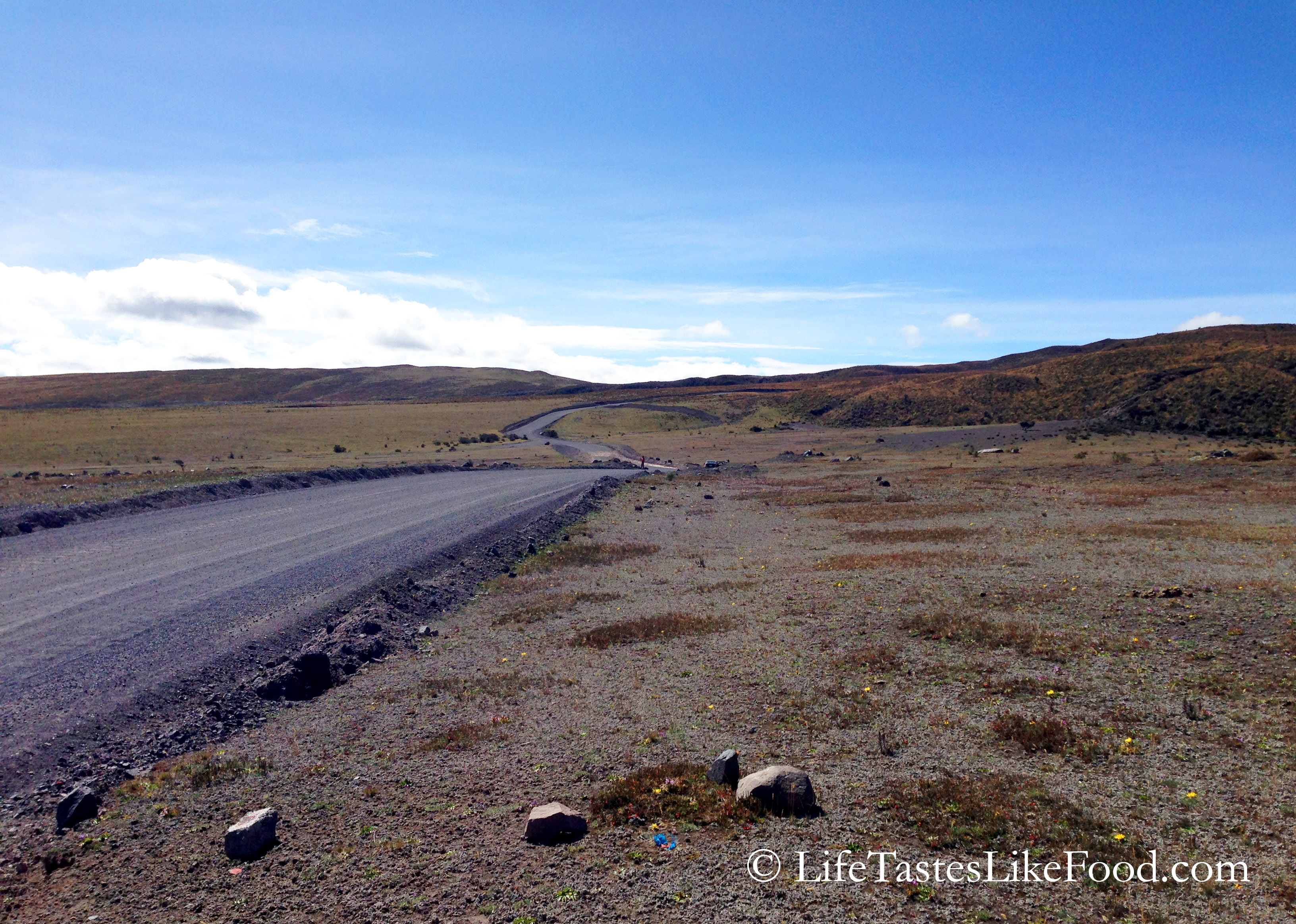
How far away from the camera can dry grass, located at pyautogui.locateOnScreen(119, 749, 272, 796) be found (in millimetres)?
7492

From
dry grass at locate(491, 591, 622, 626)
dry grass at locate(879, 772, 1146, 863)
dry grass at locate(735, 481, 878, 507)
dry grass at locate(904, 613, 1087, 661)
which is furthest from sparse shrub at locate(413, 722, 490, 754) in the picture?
dry grass at locate(735, 481, 878, 507)

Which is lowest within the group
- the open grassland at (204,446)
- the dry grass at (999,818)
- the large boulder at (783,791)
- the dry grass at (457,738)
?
the dry grass at (457,738)

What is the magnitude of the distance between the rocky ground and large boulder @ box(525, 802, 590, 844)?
13 cm

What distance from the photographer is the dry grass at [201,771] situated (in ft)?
24.6

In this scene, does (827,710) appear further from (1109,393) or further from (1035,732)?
(1109,393)

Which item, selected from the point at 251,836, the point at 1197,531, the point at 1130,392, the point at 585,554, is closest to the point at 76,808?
the point at 251,836

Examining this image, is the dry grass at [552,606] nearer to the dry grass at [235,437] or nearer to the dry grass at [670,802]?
the dry grass at [670,802]

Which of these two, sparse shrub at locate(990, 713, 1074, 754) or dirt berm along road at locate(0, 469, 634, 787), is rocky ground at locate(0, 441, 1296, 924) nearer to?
sparse shrub at locate(990, 713, 1074, 754)

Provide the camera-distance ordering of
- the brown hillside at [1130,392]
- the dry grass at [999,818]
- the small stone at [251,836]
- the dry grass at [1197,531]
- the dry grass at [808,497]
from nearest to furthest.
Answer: the dry grass at [999,818] → the small stone at [251,836] → the dry grass at [1197,531] → the dry grass at [808,497] → the brown hillside at [1130,392]

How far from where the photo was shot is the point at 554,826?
6.28 meters

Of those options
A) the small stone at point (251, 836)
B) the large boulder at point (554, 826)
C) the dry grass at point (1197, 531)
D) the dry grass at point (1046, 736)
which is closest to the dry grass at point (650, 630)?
the dry grass at point (1046, 736)

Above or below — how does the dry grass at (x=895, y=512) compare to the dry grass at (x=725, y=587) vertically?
above

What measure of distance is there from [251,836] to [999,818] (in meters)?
6.17

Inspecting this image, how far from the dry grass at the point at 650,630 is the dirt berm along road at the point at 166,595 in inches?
191
